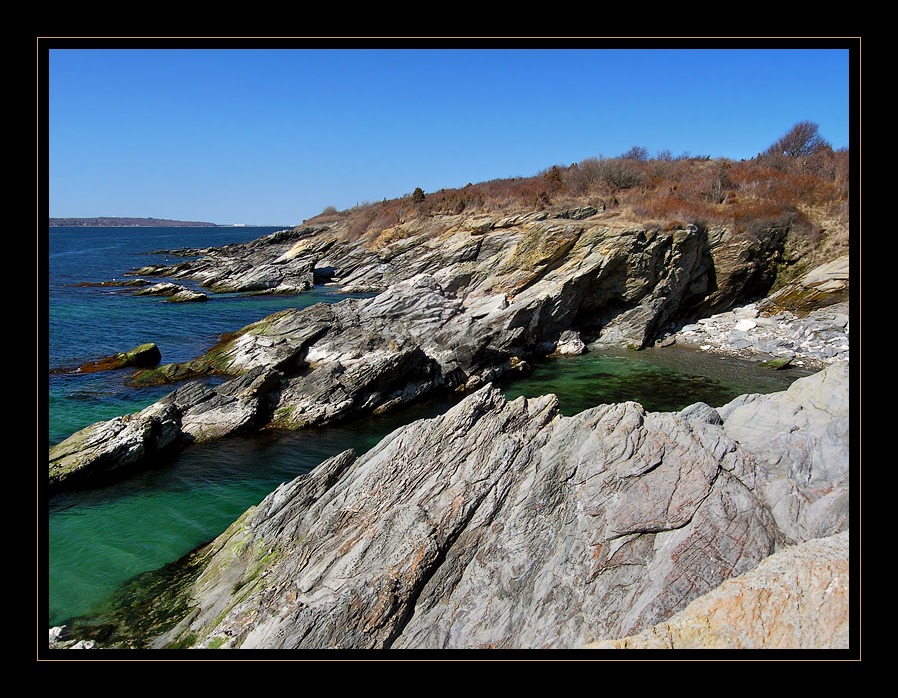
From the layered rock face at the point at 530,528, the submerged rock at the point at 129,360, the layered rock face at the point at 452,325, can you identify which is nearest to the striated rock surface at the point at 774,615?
the layered rock face at the point at 530,528

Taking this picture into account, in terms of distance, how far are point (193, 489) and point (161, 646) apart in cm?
794

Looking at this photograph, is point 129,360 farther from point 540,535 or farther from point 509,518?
point 540,535

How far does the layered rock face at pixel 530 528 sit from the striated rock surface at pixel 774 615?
0.69 metres

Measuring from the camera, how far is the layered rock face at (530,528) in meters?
7.45

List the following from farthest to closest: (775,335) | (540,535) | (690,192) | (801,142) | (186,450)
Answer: (801,142), (690,192), (775,335), (186,450), (540,535)

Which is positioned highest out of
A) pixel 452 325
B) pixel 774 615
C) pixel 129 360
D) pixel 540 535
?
pixel 452 325

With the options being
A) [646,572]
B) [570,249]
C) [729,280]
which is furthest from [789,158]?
[646,572]

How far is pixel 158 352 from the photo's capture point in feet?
96.4

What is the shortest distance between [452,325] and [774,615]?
23.9 m

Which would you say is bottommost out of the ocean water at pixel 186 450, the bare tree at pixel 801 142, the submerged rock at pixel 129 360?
Answer: the ocean water at pixel 186 450

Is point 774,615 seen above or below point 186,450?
above

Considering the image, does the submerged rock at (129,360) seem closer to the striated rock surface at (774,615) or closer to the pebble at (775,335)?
the striated rock surface at (774,615)

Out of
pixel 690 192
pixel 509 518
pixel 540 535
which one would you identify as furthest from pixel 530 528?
pixel 690 192

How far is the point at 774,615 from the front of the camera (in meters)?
5.65
